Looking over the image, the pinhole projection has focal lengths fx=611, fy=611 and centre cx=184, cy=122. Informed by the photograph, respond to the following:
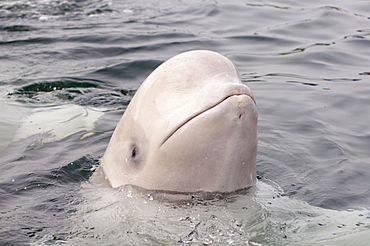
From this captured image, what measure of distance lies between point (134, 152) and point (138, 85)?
4.85 meters

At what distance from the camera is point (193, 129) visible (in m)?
4.30

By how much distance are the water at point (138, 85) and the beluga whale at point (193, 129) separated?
0.62ft

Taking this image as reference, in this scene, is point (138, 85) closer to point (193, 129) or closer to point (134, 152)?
point (134, 152)

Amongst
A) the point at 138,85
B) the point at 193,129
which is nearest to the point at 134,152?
the point at 193,129

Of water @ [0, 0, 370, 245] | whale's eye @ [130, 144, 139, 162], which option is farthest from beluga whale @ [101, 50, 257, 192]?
water @ [0, 0, 370, 245]

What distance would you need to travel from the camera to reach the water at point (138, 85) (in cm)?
468

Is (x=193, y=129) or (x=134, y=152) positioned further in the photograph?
(x=134, y=152)

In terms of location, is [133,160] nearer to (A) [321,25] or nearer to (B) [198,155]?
(B) [198,155]

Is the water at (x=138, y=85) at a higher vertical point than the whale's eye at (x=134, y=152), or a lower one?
lower

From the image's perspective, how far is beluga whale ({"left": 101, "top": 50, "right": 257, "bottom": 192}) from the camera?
4.25 m

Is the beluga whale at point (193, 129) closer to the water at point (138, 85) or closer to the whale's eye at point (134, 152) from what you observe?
the whale's eye at point (134, 152)

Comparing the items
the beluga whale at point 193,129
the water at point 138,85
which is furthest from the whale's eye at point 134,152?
the water at point 138,85

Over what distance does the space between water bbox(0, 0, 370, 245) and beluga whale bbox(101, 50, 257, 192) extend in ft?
0.62

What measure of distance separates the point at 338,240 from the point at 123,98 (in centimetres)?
524
